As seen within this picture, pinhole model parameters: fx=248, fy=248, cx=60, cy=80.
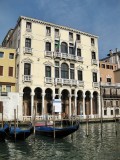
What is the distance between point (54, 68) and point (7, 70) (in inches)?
239

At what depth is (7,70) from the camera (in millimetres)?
29328

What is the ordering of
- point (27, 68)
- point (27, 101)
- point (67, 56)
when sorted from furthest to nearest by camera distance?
point (67, 56)
point (27, 101)
point (27, 68)

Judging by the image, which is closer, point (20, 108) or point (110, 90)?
point (20, 108)

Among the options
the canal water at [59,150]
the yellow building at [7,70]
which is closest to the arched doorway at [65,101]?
the yellow building at [7,70]

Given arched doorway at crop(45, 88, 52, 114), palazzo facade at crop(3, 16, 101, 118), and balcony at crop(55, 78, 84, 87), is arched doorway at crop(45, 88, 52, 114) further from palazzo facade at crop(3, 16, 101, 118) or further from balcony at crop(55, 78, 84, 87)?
balcony at crop(55, 78, 84, 87)

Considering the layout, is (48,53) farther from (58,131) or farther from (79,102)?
(58,131)

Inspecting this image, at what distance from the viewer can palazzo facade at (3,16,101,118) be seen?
30.1m

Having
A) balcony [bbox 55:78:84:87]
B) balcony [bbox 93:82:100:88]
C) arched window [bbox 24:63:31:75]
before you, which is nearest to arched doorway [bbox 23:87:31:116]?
arched window [bbox 24:63:31:75]

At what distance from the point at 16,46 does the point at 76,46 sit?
8.22m

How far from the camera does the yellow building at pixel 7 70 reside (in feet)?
94.5

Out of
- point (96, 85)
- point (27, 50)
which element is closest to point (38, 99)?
point (27, 50)

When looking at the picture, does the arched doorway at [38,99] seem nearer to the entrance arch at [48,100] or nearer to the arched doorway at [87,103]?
the entrance arch at [48,100]

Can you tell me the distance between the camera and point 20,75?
29219mm

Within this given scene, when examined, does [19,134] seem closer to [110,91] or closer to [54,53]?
[54,53]
